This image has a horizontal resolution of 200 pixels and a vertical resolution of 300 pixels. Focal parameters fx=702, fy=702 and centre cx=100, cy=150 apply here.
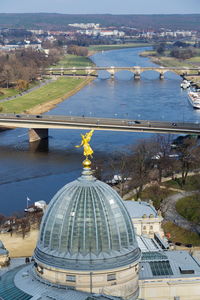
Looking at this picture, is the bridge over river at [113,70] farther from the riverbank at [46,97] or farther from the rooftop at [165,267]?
the rooftop at [165,267]

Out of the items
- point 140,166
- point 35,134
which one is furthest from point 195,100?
point 140,166

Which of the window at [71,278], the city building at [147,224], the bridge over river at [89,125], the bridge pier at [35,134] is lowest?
the bridge pier at [35,134]

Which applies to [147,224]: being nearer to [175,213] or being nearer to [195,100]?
[175,213]

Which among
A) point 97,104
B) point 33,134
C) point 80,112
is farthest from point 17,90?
point 33,134

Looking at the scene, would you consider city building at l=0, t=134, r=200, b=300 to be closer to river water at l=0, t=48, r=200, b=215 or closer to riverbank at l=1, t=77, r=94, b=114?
river water at l=0, t=48, r=200, b=215

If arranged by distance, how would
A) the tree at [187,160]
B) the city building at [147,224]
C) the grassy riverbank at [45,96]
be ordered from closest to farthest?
the city building at [147,224], the tree at [187,160], the grassy riverbank at [45,96]

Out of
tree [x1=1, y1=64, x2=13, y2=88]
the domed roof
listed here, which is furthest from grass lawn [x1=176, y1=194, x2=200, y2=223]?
tree [x1=1, y1=64, x2=13, y2=88]

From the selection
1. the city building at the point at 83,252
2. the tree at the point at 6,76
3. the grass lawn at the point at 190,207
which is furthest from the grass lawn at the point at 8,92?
the city building at the point at 83,252
